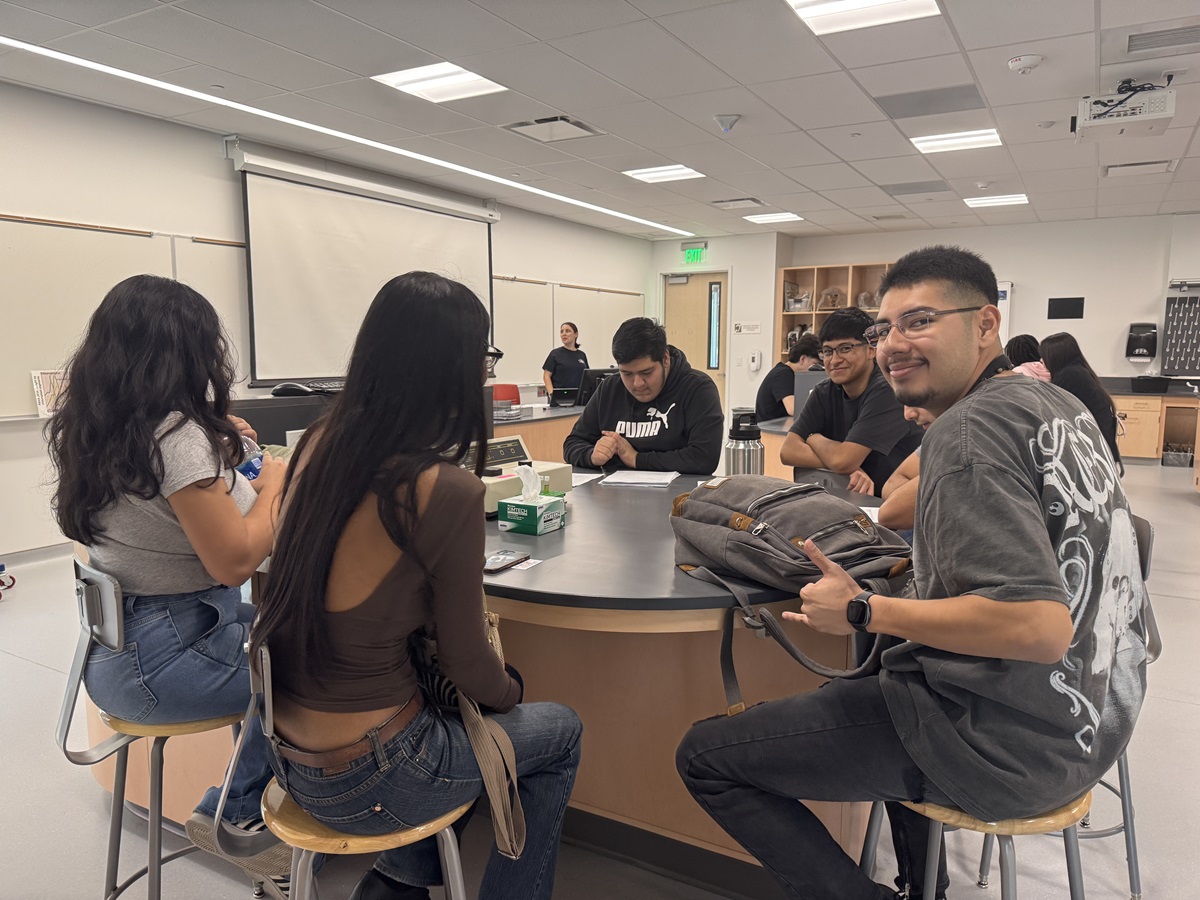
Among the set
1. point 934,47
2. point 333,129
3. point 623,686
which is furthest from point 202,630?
point 333,129

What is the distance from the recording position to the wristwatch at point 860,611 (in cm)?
127

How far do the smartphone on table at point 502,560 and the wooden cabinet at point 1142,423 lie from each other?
375 inches

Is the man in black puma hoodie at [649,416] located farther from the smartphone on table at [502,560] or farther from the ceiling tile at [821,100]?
the ceiling tile at [821,100]

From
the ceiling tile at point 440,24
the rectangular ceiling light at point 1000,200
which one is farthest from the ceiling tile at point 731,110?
the rectangular ceiling light at point 1000,200

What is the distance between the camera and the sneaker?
5.08 feet

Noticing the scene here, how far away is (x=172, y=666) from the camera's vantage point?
1527mm

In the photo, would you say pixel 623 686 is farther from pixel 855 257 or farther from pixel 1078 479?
pixel 855 257

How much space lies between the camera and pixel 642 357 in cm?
308

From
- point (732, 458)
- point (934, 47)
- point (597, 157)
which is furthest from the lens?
point (597, 157)

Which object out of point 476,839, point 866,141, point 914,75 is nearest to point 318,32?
point 914,75

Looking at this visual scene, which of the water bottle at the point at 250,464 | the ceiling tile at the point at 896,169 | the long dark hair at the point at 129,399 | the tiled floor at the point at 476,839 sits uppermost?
the ceiling tile at the point at 896,169

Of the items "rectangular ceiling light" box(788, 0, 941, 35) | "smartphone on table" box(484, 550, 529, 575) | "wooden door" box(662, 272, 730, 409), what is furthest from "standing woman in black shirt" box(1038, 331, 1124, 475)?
"wooden door" box(662, 272, 730, 409)

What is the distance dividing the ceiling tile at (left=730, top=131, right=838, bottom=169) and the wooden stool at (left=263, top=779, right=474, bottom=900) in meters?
5.57

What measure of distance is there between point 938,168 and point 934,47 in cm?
304
